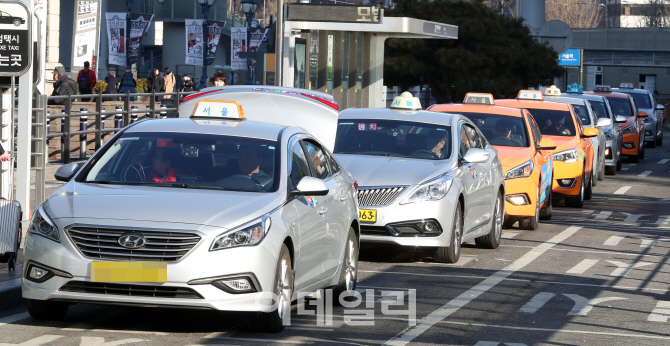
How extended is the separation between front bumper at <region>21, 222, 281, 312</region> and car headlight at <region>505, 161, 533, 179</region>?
27.2 ft

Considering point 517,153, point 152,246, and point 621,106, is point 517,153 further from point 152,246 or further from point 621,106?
point 621,106

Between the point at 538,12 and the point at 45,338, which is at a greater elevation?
the point at 538,12

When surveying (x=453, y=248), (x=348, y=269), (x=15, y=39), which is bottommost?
(x=453, y=248)

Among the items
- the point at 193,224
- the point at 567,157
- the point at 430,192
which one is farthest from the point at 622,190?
the point at 193,224

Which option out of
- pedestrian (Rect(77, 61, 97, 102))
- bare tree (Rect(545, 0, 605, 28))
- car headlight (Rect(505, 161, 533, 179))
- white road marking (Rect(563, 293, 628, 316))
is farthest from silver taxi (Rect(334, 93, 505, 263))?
bare tree (Rect(545, 0, 605, 28))

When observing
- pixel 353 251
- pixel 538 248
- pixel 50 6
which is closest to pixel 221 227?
pixel 353 251

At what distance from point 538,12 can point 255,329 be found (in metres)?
48.1

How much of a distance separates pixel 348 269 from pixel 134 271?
258cm

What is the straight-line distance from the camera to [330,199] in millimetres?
8562

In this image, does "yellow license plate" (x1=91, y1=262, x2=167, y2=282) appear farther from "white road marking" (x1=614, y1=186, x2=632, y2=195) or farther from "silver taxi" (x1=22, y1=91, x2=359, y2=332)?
"white road marking" (x1=614, y1=186, x2=632, y2=195)

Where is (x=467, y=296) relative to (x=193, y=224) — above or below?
below

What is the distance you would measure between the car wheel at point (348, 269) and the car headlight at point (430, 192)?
1939 mm

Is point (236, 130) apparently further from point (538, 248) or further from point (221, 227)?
point (538, 248)

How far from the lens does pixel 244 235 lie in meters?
7.09
